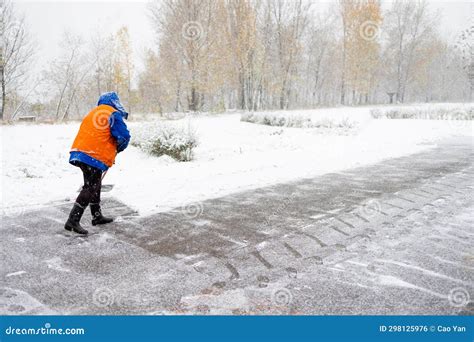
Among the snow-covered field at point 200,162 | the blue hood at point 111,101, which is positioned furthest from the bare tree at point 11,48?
the blue hood at point 111,101

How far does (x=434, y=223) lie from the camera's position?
564cm

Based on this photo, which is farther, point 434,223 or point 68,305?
point 434,223

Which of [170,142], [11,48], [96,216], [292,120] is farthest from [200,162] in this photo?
[11,48]

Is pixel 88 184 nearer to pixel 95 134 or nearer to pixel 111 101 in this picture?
pixel 95 134

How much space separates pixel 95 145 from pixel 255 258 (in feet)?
8.26

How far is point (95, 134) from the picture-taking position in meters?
5.23

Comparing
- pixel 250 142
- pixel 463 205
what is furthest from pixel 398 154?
pixel 463 205

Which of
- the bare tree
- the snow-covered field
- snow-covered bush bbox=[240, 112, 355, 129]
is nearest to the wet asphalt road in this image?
the snow-covered field

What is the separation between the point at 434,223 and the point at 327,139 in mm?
10640

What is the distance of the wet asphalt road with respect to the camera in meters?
3.44

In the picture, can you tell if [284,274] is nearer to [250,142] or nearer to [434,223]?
[434,223]

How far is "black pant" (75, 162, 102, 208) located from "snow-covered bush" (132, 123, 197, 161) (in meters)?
6.12

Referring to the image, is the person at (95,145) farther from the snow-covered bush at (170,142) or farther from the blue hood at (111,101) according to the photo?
the snow-covered bush at (170,142)

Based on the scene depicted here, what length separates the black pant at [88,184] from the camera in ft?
17.4
